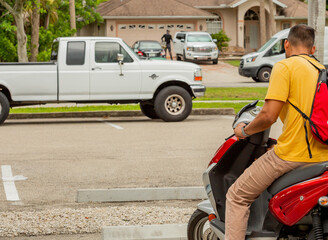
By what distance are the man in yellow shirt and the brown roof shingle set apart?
49.6m

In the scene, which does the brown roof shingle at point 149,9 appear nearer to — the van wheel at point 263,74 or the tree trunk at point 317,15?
the van wheel at point 263,74

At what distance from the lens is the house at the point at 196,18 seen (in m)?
55.0

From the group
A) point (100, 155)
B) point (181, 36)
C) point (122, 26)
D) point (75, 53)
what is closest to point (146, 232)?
point (100, 155)

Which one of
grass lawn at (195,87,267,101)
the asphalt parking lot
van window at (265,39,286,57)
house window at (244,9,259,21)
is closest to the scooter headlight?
the asphalt parking lot

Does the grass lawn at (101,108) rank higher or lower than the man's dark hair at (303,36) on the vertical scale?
lower

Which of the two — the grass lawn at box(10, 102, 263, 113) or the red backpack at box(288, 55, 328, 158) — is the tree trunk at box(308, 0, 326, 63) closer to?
the grass lawn at box(10, 102, 263, 113)

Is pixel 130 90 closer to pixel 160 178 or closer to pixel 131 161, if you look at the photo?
pixel 131 161

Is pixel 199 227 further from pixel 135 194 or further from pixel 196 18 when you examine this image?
pixel 196 18

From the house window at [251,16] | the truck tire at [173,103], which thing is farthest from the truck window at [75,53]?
the house window at [251,16]

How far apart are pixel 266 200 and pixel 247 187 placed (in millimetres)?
312

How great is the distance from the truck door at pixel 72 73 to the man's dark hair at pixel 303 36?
12907 mm

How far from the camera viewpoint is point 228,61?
52.7m

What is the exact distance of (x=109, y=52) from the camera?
1788 centimetres

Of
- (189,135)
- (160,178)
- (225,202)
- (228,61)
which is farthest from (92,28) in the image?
(225,202)
